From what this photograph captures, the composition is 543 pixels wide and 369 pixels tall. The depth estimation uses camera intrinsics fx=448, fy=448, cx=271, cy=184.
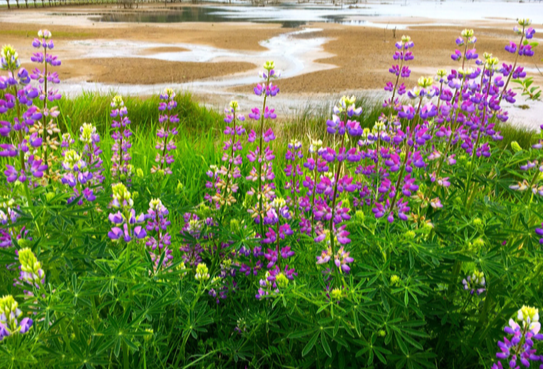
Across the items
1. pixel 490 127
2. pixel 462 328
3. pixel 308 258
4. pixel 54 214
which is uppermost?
pixel 490 127

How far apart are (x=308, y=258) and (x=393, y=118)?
45.8 inches

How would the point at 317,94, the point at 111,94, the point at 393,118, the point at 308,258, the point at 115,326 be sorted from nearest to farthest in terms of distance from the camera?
the point at 115,326, the point at 308,258, the point at 393,118, the point at 111,94, the point at 317,94

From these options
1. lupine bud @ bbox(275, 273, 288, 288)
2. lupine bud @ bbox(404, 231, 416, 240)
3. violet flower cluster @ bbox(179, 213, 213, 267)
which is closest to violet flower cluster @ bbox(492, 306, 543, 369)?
lupine bud @ bbox(404, 231, 416, 240)

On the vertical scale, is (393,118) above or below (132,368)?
above

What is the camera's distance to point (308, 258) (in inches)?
117

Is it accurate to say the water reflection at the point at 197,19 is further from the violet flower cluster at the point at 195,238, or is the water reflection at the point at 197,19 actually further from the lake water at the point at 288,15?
the violet flower cluster at the point at 195,238

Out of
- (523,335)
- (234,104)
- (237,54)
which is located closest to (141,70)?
(237,54)

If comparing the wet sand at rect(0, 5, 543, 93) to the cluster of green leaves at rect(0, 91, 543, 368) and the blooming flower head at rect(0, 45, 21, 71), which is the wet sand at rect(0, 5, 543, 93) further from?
the blooming flower head at rect(0, 45, 21, 71)

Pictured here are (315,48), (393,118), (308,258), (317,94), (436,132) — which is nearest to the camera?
(436,132)

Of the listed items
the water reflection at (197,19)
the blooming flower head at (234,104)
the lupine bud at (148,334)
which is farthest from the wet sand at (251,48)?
the lupine bud at (148,334)

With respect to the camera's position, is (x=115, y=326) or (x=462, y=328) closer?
(x=115, y=326)

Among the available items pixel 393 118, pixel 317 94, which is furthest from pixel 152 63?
pixel 393 118

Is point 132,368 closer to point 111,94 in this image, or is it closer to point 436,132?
point 436,132

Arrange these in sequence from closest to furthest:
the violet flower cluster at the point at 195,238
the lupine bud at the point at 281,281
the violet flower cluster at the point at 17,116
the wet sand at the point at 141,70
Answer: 1. the violet flower cluster at the point at 17,116
2. the lupine bud at the point at 281,281
3. the violet flower cluster at the point at 195,238
4. the wet sand at the point at 141,70
